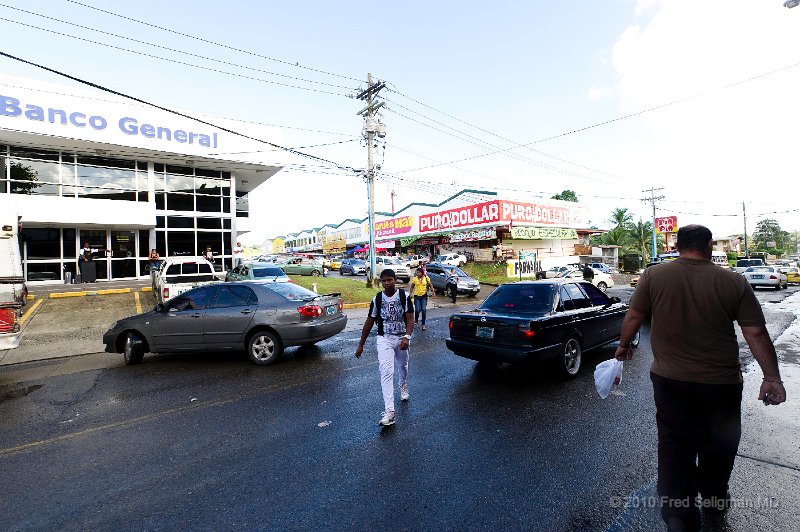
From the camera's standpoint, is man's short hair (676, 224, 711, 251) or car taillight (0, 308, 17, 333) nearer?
man's short hair (676, 224, 711, 251)

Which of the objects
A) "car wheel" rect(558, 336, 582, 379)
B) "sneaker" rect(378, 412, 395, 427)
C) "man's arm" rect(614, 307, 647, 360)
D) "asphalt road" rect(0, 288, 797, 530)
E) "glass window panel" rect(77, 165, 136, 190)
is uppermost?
"glass window panel" rect(77, 165, 136, 190)

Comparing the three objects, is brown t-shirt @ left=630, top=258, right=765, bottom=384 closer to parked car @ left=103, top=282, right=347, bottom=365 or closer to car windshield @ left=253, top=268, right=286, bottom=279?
parked car @ left=103, top=282, right=347, bottom=365

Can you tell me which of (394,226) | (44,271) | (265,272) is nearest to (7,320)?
(265,272)

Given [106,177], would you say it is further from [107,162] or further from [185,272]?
[185,272]

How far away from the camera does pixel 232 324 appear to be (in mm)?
7637

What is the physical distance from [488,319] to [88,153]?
2099 cm

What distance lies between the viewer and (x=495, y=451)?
389 cm

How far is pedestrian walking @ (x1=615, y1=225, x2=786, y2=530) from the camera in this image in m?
2.50

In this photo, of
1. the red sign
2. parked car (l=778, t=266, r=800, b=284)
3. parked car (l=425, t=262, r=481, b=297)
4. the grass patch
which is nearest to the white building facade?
the grass patch

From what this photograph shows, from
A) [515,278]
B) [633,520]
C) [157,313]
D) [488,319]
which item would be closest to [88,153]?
[157,313]

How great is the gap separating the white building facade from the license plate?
14537 mm

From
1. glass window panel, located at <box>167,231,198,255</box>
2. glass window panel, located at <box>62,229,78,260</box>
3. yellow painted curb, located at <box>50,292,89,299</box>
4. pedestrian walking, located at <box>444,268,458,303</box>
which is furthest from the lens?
glass window panel, located at <box>167,231,198,255</box>

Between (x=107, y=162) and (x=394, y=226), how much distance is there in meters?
29.3

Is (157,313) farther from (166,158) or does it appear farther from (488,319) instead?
(166,158)
